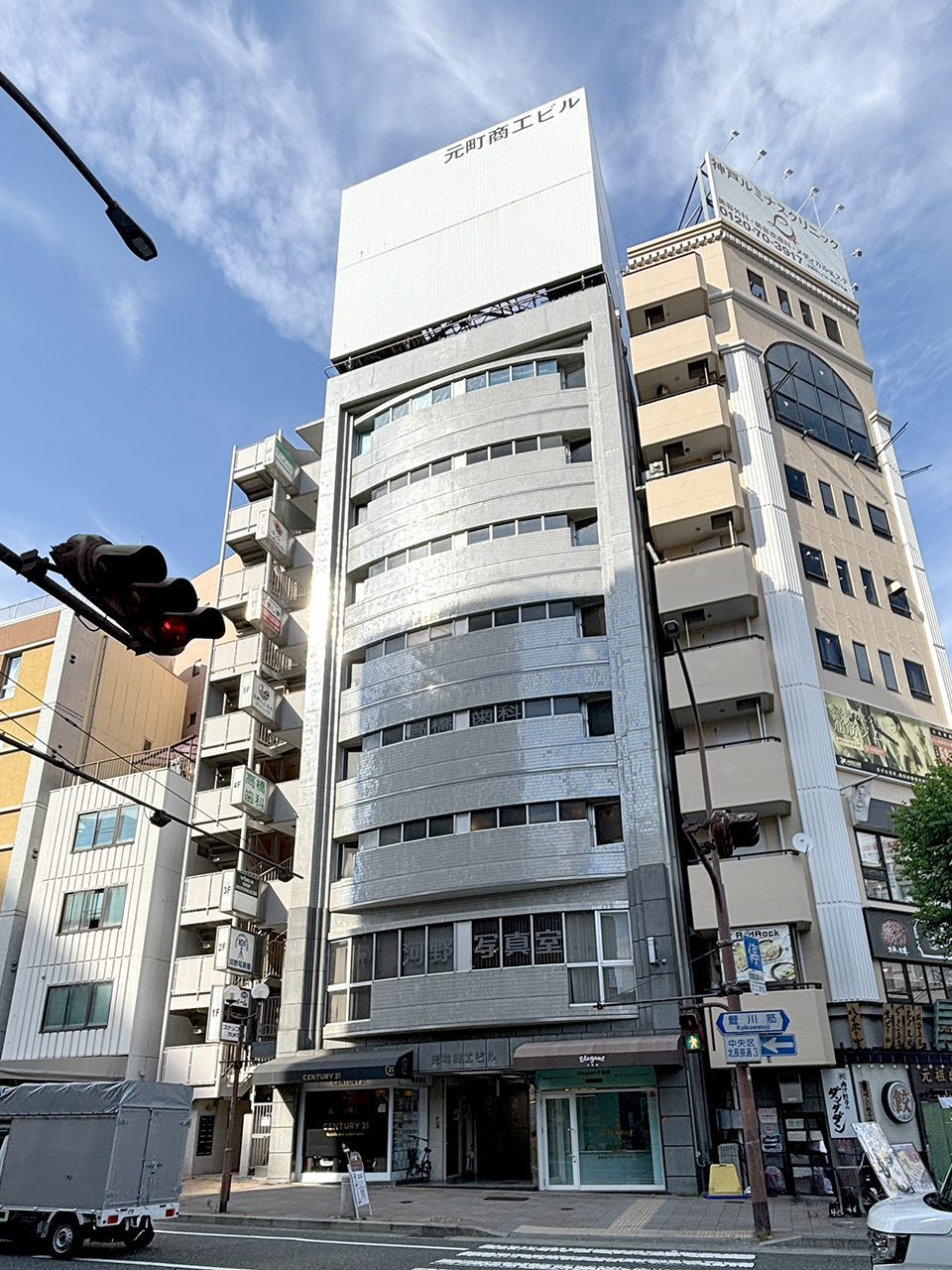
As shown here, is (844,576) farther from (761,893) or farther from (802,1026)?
(802,1026)

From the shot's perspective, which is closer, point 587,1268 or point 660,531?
point 587,1268

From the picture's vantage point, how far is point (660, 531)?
108 ft

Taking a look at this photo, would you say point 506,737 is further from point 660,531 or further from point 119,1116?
point 119,1116

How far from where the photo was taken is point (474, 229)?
1674 inches

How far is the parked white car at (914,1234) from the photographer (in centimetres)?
851

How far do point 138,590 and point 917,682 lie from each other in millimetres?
34578

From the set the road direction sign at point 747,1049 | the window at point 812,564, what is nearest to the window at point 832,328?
the window at point 812,564

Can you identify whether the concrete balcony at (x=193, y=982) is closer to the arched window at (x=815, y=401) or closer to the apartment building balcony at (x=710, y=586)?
the apartment building balcony at (x=710, y=586)

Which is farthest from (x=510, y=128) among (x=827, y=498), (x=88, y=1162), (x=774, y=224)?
(x=88, y=1162)

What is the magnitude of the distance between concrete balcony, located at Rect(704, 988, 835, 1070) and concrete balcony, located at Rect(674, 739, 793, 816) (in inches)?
Result: 210

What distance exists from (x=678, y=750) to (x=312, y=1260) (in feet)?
65.5

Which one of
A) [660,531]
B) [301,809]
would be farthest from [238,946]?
[660,531]

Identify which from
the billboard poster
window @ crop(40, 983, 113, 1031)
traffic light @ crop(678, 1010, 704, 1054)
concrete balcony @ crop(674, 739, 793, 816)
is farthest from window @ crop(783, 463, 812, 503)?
window @ crop(40, 983, 113, 1031)

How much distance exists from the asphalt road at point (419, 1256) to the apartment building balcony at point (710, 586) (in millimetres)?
19256
